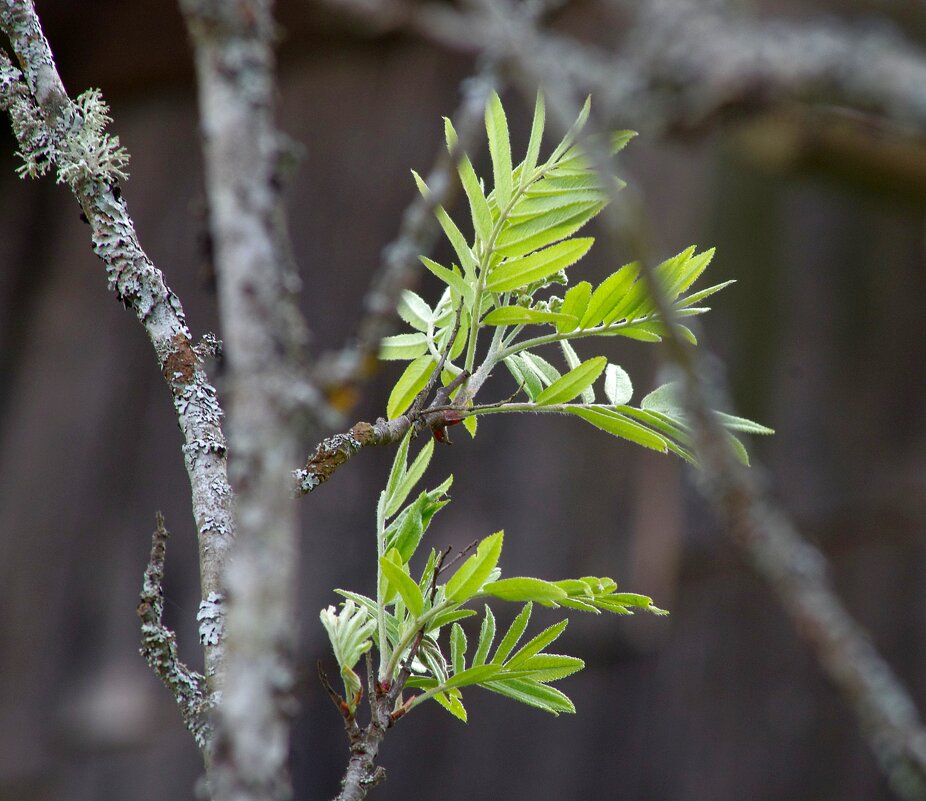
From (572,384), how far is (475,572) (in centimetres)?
8

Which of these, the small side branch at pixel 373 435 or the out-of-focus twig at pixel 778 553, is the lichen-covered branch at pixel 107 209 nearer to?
the small side branch at pixel 373 435

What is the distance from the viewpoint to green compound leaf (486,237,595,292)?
36 centimetres

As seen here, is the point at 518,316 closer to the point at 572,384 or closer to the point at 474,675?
the point at 572,384

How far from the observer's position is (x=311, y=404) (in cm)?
19

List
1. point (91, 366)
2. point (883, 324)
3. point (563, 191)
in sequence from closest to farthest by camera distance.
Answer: point (563, 191), point (883, 324), point (91, 366)

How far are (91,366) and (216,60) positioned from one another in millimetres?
1511

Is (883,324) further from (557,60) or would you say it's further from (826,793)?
(557,60)

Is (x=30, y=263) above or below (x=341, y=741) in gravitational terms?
above

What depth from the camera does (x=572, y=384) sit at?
36 centimetres

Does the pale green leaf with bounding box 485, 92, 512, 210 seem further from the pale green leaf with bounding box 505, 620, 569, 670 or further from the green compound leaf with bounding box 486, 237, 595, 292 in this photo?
the pale green leaf with bounding box 505, 620, 569, 670

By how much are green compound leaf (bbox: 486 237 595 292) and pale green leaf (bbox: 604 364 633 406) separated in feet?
0.17

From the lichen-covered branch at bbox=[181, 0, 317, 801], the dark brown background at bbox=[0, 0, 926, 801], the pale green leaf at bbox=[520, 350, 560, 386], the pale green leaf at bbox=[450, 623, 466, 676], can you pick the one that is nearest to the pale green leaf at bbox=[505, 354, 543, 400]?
the pale green leaf at bbox=[520, 350, 560, 386]

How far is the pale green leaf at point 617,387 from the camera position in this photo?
39 centimetres

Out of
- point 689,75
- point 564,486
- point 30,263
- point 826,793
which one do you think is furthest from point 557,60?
point 30,263
